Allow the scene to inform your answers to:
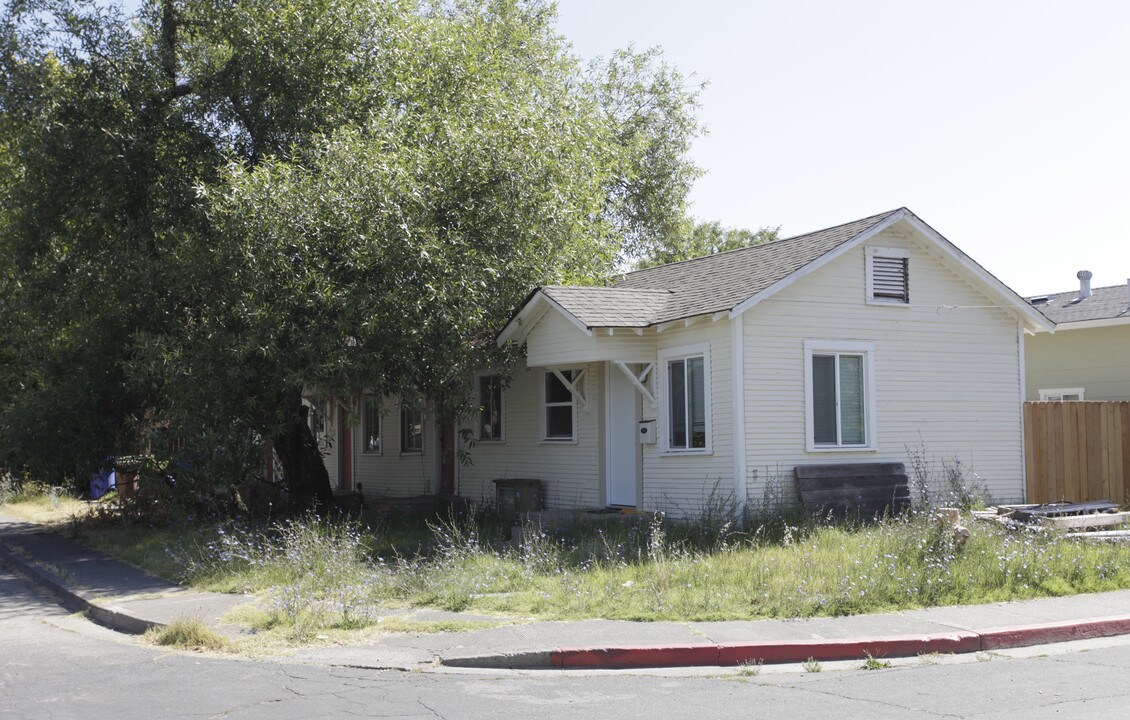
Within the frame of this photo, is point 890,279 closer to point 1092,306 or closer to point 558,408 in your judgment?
point 558,408

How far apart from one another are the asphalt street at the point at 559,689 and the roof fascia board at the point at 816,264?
22.2 ft

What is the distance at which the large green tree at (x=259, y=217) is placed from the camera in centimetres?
1548

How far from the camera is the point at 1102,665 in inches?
341

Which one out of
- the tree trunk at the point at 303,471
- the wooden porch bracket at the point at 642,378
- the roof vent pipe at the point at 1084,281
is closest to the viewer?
the wooden porch bracket at the point at 642,378

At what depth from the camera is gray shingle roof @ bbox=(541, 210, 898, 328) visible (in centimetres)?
1589

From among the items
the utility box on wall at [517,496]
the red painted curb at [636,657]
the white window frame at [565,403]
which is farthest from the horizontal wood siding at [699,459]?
the red painted curb at [636,657]

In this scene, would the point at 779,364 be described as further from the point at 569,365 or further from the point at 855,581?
the point at 855,581

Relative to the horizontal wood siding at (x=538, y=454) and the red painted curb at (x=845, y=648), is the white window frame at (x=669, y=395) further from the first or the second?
the red painted curb at (x=845, y=648)

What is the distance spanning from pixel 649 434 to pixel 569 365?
209 centimetres

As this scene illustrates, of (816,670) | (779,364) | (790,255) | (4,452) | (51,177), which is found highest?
(51,177)

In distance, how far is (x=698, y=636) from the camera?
30.9ft

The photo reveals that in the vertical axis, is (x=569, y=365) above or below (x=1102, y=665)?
above

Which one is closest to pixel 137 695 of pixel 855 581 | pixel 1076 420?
pixel 855 581

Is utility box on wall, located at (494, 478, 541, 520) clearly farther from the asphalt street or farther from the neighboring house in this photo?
the neighboring house
